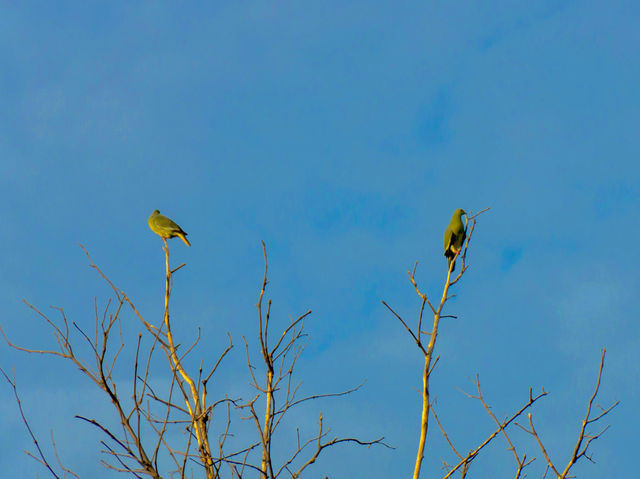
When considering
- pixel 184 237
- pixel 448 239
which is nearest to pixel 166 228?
pixel 184 237

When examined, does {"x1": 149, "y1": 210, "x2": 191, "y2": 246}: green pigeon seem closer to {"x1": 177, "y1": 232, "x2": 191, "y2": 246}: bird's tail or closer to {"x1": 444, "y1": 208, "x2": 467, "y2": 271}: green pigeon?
{"x1": 177, "y1": 232, "x2": 191, "y2": 246}: bird's tail

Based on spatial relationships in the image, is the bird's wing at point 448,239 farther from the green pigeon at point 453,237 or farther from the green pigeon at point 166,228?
the green pigeon at point 166,228

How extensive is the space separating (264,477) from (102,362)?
3.01 feet

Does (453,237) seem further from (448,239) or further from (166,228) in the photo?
(166,228)

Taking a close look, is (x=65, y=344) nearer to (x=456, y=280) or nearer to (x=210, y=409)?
(x=210, y=409)

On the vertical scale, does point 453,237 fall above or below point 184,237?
below

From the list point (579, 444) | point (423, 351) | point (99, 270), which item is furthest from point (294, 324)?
point (579, 444)

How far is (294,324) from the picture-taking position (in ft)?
11.6

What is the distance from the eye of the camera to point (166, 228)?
11.8 metres

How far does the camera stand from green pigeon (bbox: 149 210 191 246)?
38.2ft

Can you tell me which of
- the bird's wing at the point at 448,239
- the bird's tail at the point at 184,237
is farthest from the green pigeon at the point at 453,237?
the bird's tail at the point at 184,237

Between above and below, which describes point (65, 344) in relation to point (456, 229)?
below

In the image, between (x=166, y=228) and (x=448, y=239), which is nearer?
(x=448, y=239)

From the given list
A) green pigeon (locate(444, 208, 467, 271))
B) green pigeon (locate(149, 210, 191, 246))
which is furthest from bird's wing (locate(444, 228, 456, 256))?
green pigeon (locate(149, 210, 191, 246))
